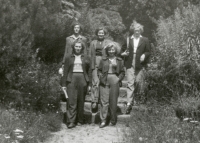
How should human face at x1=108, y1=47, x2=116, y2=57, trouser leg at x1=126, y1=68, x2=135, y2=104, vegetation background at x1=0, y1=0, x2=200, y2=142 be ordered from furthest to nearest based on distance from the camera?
trouser leg at x1=126, y1=68, x2=135, y2=104 < human face at x1=108, y1=47, x2=116, y2=57 < vegetation background at x1=0, y1=0, x2=200, y2=142

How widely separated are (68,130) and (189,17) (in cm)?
420

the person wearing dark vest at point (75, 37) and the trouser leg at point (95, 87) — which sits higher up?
the person wearing dark vest at point (75, 37)

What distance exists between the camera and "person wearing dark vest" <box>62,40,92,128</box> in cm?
818

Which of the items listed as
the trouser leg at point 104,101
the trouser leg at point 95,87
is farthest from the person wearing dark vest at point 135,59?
the trouser leg at point 95,87

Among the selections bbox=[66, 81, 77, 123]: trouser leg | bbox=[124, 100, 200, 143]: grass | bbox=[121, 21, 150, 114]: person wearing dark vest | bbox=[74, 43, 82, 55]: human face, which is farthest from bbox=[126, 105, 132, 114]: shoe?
bbox=[74, 43, 82, 55]: human face

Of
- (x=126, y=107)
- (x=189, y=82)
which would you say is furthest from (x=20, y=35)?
(x=189, y=82)

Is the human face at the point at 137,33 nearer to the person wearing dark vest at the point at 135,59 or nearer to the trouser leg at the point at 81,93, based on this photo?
the person wearing dark vest at the point at 135,59

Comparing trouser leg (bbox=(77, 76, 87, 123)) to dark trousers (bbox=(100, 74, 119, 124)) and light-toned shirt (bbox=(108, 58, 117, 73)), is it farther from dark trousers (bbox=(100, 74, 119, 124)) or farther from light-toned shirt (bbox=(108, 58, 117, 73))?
light-toned shirt (bbox=(108, 58, 117, 73))

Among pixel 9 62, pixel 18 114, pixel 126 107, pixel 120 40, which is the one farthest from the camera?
pixel 120 40

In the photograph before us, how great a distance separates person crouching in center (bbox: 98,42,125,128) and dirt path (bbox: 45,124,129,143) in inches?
13.9

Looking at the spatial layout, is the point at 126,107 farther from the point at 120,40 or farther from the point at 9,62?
the point at 120,40

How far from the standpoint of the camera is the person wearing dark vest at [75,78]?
818 cm

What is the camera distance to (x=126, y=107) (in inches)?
345

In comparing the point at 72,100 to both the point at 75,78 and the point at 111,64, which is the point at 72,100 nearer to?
the point at 75,78
